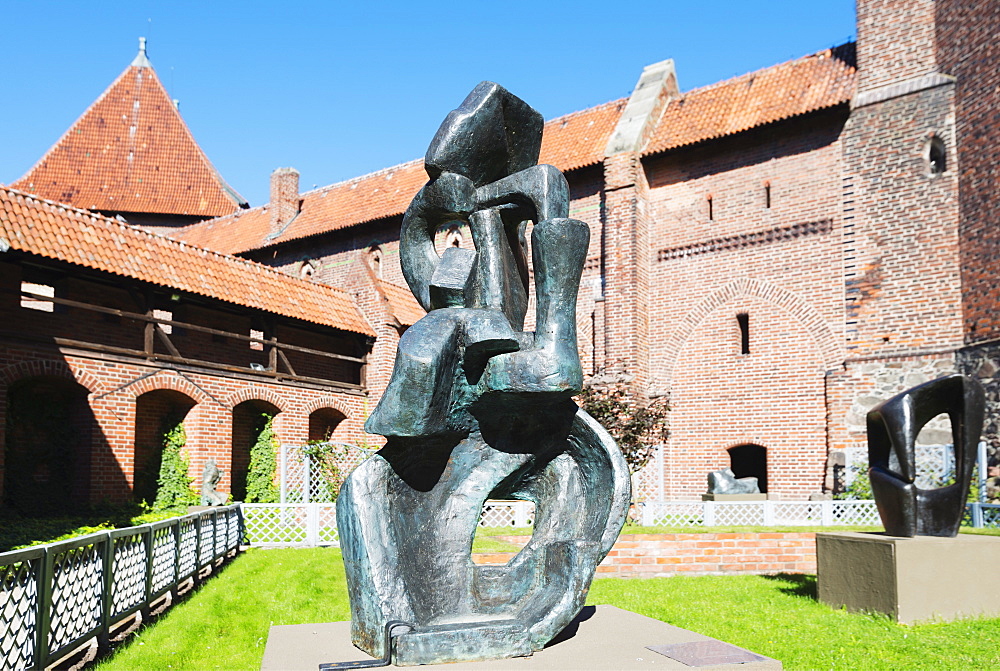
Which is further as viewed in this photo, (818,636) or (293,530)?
(293,530)

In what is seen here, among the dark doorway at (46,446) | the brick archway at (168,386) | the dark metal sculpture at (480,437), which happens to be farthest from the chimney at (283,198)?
the dark metal sculpture at (480,437)

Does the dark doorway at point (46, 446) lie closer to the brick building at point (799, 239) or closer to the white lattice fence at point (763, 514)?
the white lattice fence at point (763, 514)

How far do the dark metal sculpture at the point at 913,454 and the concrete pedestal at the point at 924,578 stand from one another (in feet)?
1.00

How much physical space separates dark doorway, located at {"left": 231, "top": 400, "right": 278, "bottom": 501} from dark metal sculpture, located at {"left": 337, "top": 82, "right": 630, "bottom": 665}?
15.6 meters

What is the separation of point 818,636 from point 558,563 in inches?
144

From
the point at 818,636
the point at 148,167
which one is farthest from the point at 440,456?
the point at 148,167

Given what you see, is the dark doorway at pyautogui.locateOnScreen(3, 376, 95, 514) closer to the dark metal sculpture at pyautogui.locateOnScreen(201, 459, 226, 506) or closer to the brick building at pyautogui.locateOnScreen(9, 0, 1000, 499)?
the dark metal sculpture at pyautogui.locateOnScreen(201, 459, 226, 506)

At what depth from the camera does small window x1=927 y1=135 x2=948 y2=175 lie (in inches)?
620

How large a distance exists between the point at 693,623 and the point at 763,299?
1248cm

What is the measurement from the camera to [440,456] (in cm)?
354

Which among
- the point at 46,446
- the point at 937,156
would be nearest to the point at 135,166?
the point at 46,446

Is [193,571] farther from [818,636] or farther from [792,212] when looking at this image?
[792,212]

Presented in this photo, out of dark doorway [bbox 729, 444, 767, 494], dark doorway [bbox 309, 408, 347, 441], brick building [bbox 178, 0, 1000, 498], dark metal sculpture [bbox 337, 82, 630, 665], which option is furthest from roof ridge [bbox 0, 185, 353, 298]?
dark metal sculpture [bbox 337, 82, 630, 665]

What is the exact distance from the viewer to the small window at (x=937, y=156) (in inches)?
620
